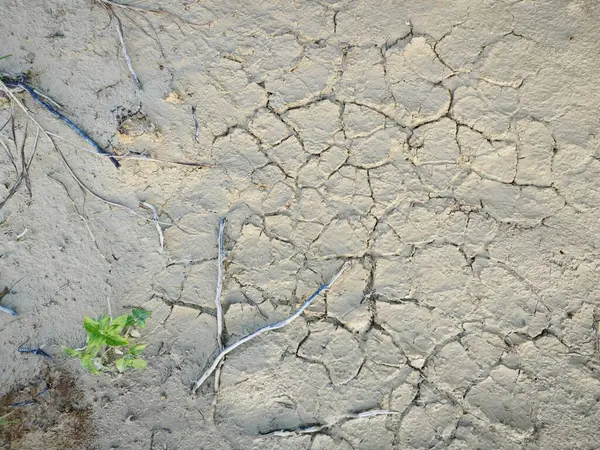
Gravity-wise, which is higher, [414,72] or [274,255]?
[414,72]

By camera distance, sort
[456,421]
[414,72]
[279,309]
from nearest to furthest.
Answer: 1. [456,421]
2. [279,309]
3. [414,72]

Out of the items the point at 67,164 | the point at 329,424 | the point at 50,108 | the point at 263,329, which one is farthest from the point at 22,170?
the point at 329,424

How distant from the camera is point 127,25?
3.10m

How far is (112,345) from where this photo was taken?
255 cm

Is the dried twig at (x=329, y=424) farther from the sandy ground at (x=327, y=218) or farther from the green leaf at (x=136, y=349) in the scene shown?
the green leaf at (x=136, y=349)

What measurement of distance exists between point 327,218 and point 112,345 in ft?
3.66

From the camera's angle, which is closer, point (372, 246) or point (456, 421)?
point (456, 421)

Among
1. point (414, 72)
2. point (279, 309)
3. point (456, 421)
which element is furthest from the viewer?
point (414, 72)

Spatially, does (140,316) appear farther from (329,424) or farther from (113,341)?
(329,424)

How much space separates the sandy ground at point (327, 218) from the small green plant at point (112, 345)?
0.33ft

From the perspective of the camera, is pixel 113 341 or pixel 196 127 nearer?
pixel 113 341

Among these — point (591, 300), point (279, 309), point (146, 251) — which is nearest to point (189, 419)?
point (279, 309)

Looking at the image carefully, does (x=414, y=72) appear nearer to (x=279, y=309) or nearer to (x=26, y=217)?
(x=279, y=309)

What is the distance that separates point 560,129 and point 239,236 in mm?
1605
